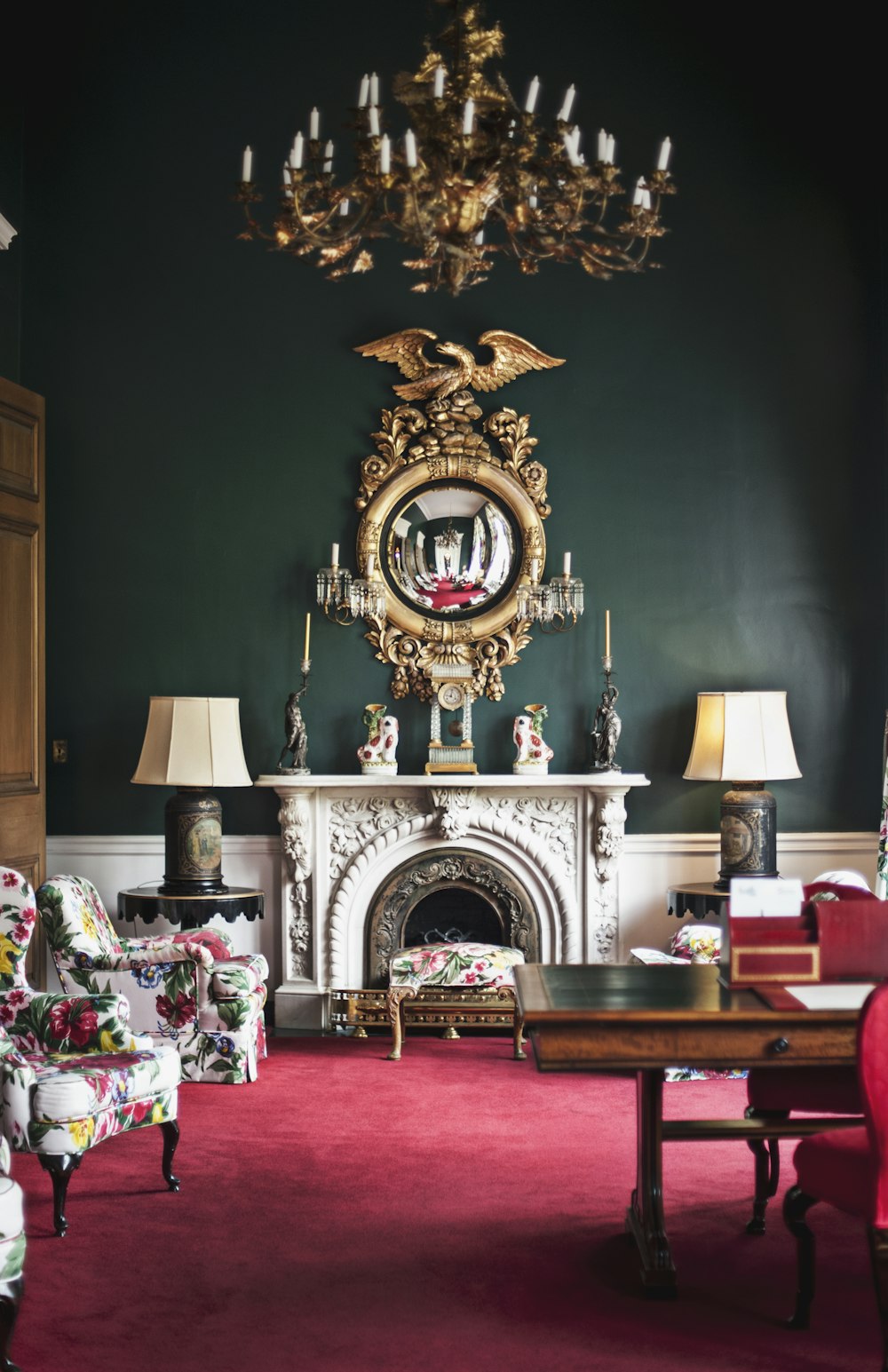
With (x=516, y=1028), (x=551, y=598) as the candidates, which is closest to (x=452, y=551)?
(x=551, y=598)

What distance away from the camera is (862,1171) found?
2.96 metres

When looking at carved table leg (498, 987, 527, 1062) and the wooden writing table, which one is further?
carved table leg (498, 987, 527, 1062)

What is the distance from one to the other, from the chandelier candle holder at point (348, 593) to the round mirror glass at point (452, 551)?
0.13m

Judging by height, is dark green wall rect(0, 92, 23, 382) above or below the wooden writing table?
above

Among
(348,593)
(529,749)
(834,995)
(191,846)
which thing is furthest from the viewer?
(348,593)

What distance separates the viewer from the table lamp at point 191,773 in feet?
20.2

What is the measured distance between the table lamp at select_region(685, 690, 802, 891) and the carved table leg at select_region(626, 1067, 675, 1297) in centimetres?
276

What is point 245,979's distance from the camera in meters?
5.56

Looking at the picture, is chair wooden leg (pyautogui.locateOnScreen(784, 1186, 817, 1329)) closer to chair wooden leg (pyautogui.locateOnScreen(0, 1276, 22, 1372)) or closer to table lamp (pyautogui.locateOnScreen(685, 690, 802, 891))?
chair wooden leg (pyautogui.locateOnScreen(0, 1276, 22, 1372))

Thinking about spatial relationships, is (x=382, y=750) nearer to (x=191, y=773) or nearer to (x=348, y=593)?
(x=348, y=593)

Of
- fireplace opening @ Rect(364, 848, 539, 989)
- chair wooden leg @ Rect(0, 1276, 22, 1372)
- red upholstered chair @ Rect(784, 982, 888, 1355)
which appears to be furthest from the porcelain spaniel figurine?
chair wooden leg @ Rect(0, 1276, 22, 1372)

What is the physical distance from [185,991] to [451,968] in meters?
1.26

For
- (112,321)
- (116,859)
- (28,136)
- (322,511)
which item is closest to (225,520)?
(322,511)

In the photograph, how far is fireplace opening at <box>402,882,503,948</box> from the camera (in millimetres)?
6777
